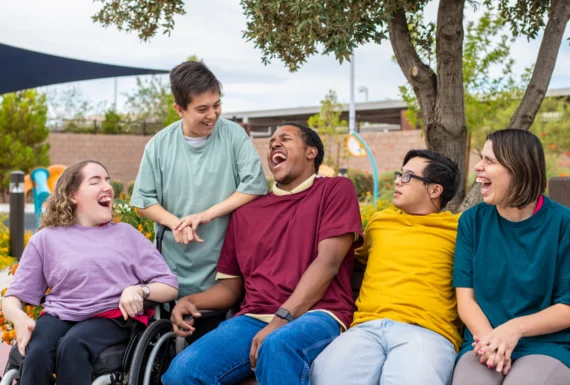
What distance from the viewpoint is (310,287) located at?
3209 mm

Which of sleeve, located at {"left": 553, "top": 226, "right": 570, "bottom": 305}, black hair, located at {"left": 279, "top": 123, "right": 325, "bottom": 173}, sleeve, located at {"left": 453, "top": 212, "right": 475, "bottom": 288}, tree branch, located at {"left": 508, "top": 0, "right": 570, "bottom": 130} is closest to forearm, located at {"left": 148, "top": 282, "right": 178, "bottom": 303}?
black hair, located at {"left": 279, "top": 123, "right": 325, "bottom": 173}

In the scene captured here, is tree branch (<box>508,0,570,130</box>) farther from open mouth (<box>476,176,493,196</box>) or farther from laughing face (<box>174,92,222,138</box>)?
laughing face (<box>174,92,222,138</box>)

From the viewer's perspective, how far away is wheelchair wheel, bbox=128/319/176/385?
304cm

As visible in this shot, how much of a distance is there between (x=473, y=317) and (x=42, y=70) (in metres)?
10.2

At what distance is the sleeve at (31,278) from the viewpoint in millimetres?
3223

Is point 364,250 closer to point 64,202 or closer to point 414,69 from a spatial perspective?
point 64,202

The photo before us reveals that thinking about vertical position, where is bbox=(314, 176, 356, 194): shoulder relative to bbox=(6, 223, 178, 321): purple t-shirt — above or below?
above

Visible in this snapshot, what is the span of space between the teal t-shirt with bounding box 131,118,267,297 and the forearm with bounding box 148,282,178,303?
285 millimetres

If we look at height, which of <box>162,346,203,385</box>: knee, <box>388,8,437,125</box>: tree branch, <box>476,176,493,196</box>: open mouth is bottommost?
<box>162,346,203,385</box>: knee

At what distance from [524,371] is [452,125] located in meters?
2.85

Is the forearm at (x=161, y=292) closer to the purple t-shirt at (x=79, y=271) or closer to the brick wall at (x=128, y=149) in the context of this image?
the purple t-shirt at (x=79, y=271)

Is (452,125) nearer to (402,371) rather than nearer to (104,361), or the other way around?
(402,371)

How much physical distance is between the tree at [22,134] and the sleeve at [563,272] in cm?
2402


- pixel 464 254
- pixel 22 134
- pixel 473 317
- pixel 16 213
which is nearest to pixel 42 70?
pixel 16 213
